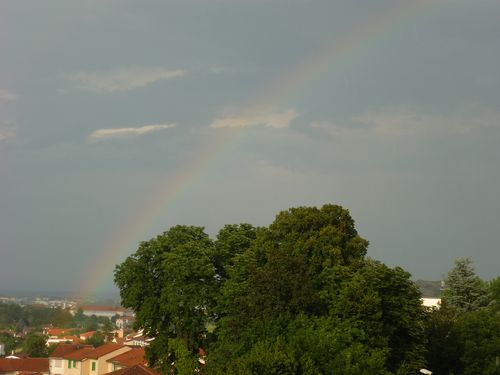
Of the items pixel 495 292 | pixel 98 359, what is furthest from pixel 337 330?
pixel 98 359

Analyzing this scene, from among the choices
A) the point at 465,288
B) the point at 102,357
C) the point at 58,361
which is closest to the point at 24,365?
the point at 58,361

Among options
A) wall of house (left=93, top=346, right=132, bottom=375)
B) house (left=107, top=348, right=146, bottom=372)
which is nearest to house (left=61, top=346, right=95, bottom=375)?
wall of house (left=93, top=346, right=132, bottom=375)

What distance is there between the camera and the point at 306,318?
110 feet

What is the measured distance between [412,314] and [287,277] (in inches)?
307

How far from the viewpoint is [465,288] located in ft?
214

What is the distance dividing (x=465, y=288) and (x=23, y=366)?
56.4 m

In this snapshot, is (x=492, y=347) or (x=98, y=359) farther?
(x=98, y=359)

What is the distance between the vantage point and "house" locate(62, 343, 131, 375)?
250 ft

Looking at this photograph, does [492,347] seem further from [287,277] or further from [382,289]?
[287,277]

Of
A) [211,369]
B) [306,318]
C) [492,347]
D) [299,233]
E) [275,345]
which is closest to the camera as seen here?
[275,345]

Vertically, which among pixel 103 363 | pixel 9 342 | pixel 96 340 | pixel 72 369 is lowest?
pixel 72 369

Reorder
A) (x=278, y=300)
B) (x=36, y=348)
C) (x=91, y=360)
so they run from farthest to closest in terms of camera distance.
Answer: (x=36, y=348) → (x=91, y=360) → (x=278, y=300)

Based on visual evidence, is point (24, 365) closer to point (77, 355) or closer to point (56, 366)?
point (56, 366)

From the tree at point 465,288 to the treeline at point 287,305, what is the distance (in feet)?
51.7
